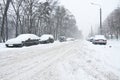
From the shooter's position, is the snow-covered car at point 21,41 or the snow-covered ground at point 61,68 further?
the snow-covered car at point 21,41

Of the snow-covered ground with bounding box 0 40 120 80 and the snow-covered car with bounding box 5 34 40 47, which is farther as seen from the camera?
the snow-covered car with bounding box 5 34 40 47

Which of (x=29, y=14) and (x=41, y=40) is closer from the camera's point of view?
(x=41, y=40)

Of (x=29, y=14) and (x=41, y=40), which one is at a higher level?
(x=29, y=14)

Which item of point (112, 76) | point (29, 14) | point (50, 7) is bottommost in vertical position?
point (112, 76)

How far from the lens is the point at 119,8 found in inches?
1970

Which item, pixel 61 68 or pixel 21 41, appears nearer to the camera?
pixel 61 68

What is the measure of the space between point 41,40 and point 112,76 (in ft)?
74.2

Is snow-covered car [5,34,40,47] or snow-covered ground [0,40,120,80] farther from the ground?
snow-covered car [5,34,40,47]

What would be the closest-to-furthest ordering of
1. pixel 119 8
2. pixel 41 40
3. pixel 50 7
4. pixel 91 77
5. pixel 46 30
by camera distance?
pixel 91 77, pixel 41 40, pixel 50 7, pixel 119 8, pixel 46 30

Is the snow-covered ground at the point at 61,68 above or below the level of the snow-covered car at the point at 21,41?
below

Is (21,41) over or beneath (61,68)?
over

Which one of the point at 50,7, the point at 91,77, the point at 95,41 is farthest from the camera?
the point at 50,7

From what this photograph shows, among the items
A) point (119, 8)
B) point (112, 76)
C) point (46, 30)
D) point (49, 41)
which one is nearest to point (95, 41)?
point (49, 41)

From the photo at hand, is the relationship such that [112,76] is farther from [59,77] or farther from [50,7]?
[50,7]
